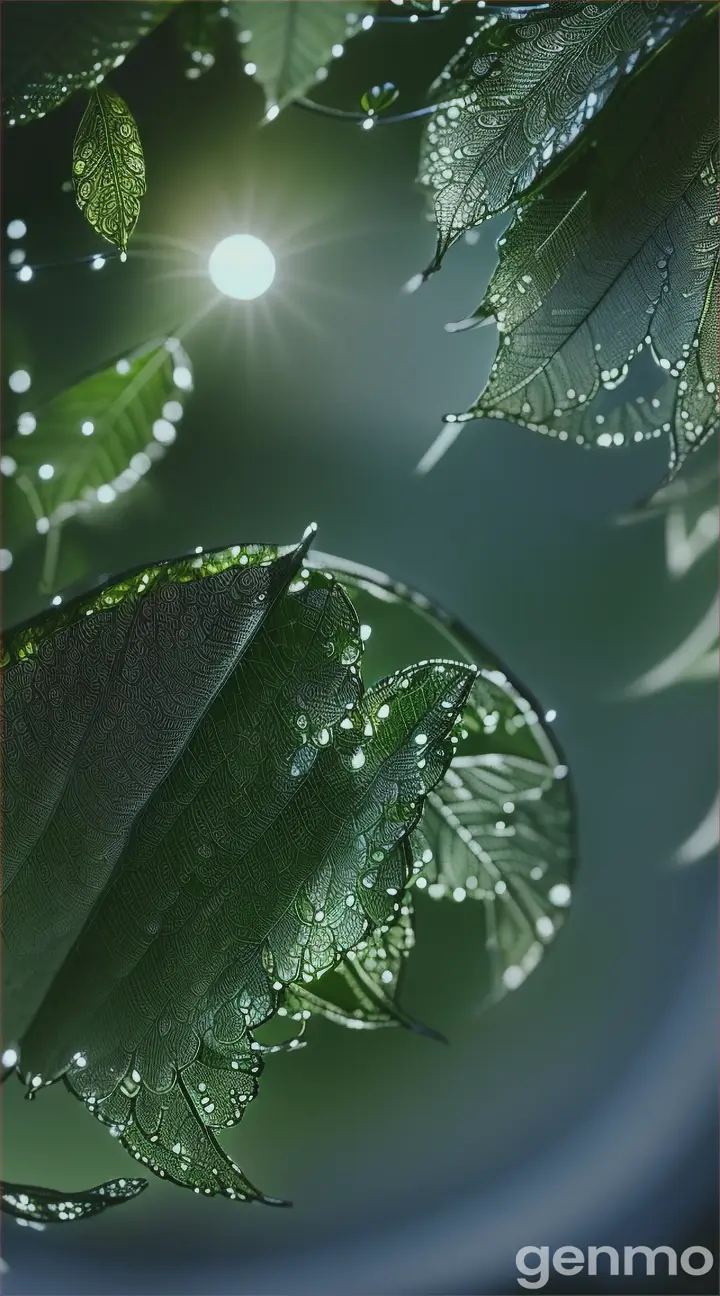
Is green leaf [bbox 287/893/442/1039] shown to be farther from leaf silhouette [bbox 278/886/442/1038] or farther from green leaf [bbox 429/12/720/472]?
green leaf [bbox 429/12/720/472]

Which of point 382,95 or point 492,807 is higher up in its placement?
point 382,95

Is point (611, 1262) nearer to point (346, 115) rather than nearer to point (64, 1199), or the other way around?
point (64, 1199)

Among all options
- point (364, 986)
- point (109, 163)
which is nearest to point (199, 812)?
point (364, 986)

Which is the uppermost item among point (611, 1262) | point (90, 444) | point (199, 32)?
point (199, 32)

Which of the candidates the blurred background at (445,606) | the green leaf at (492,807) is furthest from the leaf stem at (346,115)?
the green leaf at (492,807)

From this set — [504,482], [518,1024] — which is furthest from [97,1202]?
[504,482]

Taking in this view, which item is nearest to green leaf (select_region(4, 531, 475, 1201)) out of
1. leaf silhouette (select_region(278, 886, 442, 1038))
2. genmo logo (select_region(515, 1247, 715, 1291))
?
leaf silhouette (select_region(278, 886, 442, 1038))
